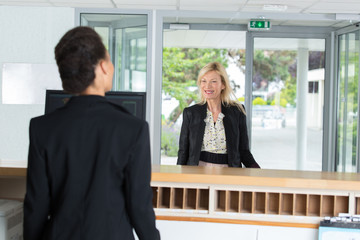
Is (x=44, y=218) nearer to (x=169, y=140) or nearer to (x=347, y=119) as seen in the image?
(x=347, y=119)

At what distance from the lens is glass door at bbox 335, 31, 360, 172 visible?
652 centimetres

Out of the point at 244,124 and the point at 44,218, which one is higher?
the point at 244,124

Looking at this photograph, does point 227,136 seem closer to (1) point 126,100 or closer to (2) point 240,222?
(1) point 126,100

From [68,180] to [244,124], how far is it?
2.24 m

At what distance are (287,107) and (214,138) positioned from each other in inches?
280

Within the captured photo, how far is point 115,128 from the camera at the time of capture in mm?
1354

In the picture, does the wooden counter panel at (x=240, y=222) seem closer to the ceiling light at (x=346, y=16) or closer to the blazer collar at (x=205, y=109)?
the blazer collar at (x=205, y=109)

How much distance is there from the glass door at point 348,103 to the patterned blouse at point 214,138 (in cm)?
359

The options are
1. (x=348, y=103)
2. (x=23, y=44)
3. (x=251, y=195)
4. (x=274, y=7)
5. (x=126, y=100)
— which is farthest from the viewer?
(x=348, y=103)

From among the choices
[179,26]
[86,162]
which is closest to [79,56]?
[86,162]

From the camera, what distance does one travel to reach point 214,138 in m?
3.36

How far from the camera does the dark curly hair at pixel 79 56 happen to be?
1.38 m

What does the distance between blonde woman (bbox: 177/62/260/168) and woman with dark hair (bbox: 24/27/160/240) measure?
75.5 inches

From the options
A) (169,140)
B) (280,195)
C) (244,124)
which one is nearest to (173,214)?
(280,195)
